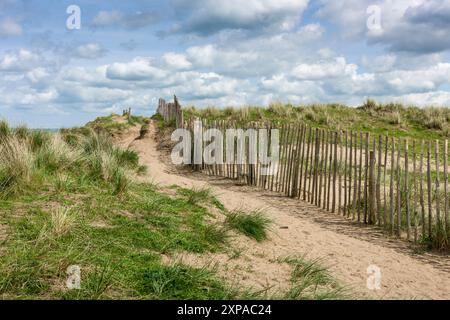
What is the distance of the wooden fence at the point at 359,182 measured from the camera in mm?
7031

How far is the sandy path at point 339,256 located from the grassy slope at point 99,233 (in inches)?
14.2

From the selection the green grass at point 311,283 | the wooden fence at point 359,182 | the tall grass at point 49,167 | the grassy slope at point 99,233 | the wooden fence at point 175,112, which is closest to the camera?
the grassy slope at point 99,233

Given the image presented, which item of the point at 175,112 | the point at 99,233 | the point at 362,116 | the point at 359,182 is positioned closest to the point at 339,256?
the point at 359,182

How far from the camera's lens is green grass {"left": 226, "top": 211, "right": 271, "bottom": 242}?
19.9ft

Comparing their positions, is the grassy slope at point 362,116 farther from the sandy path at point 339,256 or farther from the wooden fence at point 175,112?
the sandy path at point 339,256

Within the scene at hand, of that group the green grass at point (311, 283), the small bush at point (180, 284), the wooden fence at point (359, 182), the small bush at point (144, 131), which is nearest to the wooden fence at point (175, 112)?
the small bush at point (144, 131)

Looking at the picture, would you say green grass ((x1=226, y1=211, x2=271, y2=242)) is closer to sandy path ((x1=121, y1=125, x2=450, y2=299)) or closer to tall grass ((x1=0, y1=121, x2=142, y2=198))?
sandy path ((x1=121, y1=125, x2=450, y2=299))

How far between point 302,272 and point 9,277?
2775mm

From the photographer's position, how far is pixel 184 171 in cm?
1326

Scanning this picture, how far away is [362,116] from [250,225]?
15.3m

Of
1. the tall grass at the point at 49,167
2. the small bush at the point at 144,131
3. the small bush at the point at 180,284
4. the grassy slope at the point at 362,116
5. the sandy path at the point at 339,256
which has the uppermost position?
the grassy slope at the point at 362,116

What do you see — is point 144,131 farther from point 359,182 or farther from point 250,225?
point 250,225
